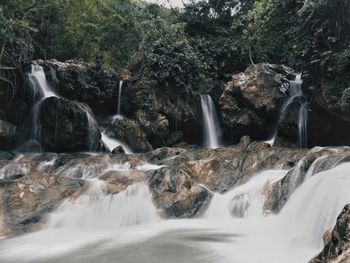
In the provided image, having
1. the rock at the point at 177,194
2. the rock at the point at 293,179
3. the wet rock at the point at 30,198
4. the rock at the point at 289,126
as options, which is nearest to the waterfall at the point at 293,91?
the rock at the point at 289,126

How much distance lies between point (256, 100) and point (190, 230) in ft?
37.5

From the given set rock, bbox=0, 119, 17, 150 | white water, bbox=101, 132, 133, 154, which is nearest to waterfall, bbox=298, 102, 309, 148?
white water, bbox=101, 132, 133, 154

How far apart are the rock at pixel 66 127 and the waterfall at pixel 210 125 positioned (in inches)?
219

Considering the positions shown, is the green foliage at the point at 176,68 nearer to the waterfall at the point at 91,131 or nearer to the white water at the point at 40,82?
the waterfall at the point at 91,131

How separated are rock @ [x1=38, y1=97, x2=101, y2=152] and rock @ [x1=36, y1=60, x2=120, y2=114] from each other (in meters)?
2.06

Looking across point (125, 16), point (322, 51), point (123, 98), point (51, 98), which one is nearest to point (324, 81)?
point (322, 51)

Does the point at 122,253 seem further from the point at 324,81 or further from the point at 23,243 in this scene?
the point at 324,81

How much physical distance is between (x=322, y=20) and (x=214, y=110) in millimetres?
8144

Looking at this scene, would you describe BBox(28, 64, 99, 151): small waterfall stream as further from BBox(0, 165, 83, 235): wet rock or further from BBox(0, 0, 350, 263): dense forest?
BBox(0, 165, 83, 235): wet rock

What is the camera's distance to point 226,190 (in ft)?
33.6

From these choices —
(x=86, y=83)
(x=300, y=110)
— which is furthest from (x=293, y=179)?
(x=86, y=83)

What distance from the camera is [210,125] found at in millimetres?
19250

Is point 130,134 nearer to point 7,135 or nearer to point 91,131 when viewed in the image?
point 91,131

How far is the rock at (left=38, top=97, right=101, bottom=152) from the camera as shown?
1590 cm
